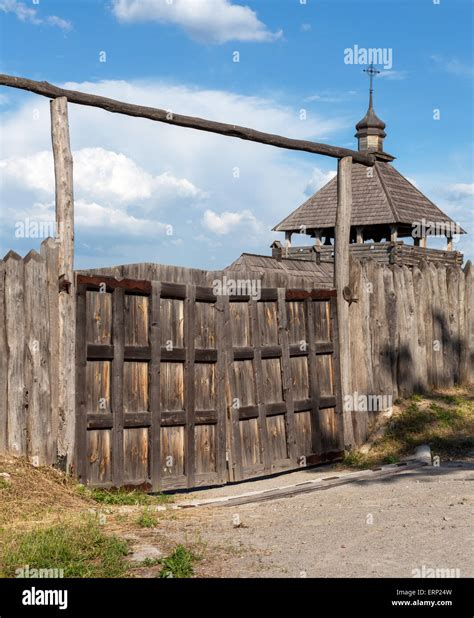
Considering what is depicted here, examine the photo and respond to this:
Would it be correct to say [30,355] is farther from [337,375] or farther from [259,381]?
[337,375]

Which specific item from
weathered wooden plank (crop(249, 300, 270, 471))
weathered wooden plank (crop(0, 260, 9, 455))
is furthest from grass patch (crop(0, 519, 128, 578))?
weathered wooden plank (crop(249, 300, 270, 471))

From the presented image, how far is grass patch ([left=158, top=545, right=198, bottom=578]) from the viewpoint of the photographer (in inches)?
237

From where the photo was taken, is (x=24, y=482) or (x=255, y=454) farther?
(x=255, y=454)

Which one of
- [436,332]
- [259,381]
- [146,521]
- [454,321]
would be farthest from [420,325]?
[146,521]

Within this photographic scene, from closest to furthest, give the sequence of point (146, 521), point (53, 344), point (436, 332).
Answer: point (146, 521) → point (53, 344) → point (436, 332)

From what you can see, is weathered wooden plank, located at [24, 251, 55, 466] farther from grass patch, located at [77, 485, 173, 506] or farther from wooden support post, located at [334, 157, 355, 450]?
wooden support post, located at [334, 157, 355, 450]

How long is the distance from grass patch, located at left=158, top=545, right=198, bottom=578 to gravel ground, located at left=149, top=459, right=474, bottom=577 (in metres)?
0.09

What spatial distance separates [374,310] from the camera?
13.5m

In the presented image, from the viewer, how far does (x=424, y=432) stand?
13008 mm

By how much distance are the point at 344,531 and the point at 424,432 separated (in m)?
5.97

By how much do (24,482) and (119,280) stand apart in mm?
2518
